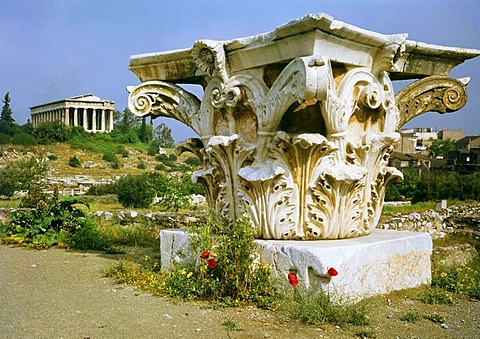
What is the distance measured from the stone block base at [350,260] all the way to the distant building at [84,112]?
91.0 m

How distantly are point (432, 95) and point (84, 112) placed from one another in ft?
309

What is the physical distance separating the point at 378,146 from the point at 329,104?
0.94 m

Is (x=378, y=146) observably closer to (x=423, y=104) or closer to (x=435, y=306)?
(x=423, y=104)

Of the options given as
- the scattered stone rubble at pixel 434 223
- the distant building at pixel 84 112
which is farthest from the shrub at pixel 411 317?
the distant building at pixel 84 112

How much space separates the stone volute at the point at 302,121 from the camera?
5.24m

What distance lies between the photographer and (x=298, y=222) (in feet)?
18.1

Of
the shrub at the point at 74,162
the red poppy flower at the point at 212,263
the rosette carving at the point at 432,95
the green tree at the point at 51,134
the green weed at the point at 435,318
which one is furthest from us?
the green tree at the point at 51,134

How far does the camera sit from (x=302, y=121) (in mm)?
5566

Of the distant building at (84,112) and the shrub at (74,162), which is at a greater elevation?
the distant building at (84,112)

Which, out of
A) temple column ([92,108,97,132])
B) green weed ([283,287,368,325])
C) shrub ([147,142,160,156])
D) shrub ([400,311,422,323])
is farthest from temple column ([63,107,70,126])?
shrub ([400,311,422,323])

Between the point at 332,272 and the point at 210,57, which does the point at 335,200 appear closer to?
the point at 332,272

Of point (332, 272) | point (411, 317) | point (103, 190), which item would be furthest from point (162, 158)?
point (411, 317)

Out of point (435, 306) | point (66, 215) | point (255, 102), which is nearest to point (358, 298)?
point (435, 306)

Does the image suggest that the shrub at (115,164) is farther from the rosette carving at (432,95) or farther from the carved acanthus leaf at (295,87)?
the carved acanthus leaf at (295,87)
